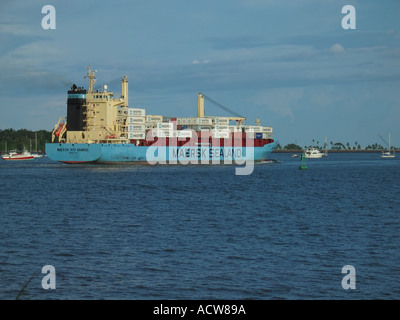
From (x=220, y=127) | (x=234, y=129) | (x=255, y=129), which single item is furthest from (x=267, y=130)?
(x=220, y=127)

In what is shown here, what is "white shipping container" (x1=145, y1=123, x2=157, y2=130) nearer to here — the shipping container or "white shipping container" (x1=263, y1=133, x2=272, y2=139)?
the shipping container

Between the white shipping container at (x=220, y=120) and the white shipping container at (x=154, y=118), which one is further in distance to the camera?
the white shipping container at (x=220, y=120)

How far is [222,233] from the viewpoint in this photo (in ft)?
90.4

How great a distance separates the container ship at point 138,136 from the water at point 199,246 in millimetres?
45032

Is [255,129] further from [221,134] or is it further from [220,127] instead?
[221,134]

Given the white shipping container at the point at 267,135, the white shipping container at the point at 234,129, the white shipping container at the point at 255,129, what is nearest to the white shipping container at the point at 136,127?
the white shipping container at the point at 234,129

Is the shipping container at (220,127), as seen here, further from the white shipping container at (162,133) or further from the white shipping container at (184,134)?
the white shipping container at (162,133)

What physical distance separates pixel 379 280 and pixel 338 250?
4.91 meters

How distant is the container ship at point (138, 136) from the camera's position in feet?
299

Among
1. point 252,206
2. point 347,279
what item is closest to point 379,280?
point 347,279

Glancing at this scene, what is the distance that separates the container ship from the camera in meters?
91.0

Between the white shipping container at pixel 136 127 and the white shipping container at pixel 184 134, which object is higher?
the white shipping container at pixel 136 127

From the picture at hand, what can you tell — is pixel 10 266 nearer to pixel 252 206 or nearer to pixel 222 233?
pixel 222 233

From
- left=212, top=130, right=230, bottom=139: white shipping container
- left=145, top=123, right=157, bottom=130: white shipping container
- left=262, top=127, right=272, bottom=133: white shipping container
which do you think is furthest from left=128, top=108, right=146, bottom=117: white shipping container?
left=262, top=127, right=272, bottom=133: white shipping container
